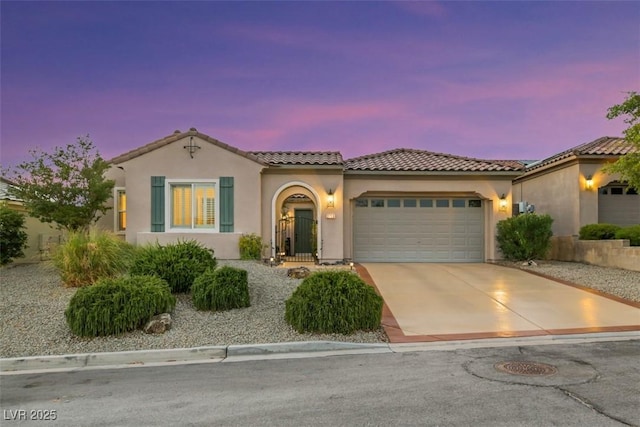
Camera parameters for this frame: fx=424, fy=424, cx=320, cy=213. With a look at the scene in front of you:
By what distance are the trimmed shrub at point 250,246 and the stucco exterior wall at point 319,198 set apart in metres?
0.70

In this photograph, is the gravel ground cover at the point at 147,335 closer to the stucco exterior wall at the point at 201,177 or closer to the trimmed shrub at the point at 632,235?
the stucco exterior wall at the point at 201,177

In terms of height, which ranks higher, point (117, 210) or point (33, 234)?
point (117, 210)

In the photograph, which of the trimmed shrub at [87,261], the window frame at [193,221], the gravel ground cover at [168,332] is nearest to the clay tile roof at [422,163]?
the window frame at [193,221]

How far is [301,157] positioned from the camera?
15102 mm

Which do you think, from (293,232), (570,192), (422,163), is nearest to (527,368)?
(422,163)

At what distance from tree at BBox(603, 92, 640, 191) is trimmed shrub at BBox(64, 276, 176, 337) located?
11175 millimetres

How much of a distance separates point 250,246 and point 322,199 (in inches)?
116

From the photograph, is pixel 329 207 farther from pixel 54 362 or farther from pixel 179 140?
pixel 54 362

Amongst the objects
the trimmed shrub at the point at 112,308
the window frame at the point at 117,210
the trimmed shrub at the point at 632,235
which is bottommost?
the trimmed shrub at the point at 112,308

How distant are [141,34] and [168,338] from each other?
37.5ft

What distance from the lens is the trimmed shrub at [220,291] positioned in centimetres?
772

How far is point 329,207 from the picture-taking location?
14.4m

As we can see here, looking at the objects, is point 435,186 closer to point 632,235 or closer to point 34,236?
point 632,235

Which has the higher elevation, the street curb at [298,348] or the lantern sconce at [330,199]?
the lantern sconce at [330,199]
